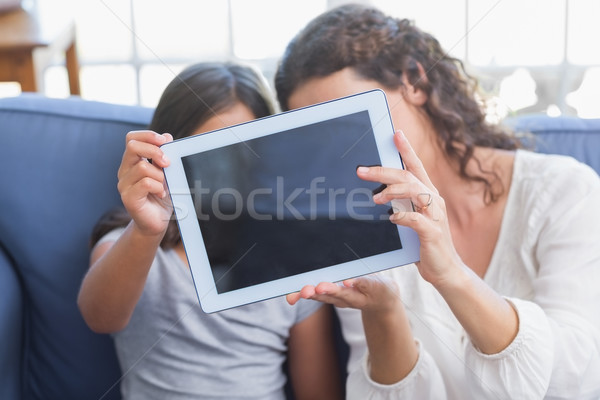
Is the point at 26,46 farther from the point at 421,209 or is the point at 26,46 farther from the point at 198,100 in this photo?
the point at 421,209

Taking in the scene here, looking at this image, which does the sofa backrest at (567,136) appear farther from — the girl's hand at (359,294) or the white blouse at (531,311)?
the girl's hand at (359,294)

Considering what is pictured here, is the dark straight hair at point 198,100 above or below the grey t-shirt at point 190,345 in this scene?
above

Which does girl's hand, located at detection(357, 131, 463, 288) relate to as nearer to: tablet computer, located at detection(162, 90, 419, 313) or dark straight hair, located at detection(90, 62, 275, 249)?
tablet computer, located at detection(162, 90, 419, 313)

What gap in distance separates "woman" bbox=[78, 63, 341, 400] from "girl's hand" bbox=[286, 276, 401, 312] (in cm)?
24

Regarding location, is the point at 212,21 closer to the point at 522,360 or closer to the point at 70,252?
the point at 70,252

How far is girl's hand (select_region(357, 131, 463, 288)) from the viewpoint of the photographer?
0.71 meters

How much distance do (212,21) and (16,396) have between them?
148 centimetres

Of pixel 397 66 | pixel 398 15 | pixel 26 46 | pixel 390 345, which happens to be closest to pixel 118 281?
pixel 390 345

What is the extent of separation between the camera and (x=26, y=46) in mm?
1700

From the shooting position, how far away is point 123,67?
2375 mm

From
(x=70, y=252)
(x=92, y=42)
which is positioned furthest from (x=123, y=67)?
(x=70, y=252)

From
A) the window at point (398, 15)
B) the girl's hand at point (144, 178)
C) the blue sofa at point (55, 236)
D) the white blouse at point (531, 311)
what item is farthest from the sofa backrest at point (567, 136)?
the window at point (398, 15)

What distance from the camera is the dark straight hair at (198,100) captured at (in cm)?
103

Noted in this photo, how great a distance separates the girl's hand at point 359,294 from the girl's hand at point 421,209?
10cm
